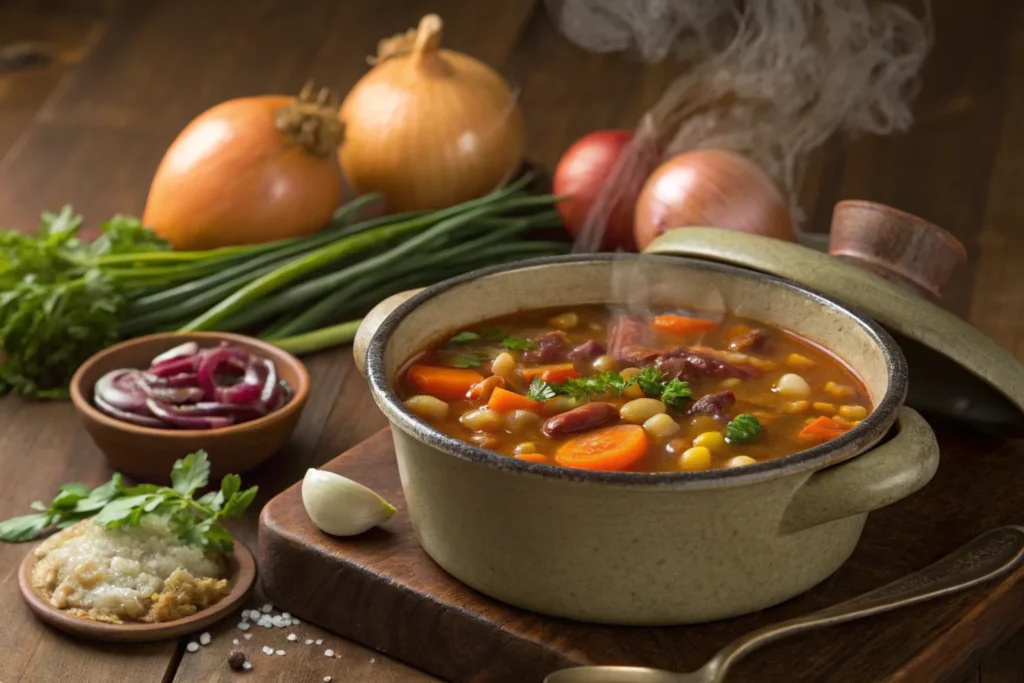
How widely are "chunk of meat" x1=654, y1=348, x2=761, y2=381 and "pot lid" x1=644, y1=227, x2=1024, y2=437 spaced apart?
24 cm

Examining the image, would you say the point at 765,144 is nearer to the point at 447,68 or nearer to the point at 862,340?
the point at 447,68

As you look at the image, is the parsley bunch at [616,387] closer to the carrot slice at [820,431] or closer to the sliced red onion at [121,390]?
the carrot slice at [820,431]

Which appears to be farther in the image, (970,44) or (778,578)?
(970,44)

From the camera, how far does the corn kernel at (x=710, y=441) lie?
2424 mm

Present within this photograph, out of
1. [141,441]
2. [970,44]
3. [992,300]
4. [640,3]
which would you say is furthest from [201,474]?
[970,44]

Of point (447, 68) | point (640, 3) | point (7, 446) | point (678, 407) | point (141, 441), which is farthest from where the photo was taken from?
point (447, 68)

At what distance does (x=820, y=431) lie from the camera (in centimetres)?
248

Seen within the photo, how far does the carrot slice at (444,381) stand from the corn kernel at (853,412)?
2.15 feet

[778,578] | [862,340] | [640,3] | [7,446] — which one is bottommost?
[7,446]

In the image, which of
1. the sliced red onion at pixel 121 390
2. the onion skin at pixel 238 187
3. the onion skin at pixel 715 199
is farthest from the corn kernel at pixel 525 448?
the onion skin at pixel 238 187

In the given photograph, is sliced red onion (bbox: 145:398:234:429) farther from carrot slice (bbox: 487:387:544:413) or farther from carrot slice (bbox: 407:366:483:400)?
carrot slice (bbox: 487:387:544:413)

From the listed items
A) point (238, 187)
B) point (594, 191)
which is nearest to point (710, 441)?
point (594, 191)

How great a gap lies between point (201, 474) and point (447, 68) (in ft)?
6.02

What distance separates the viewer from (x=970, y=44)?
5.40 m
